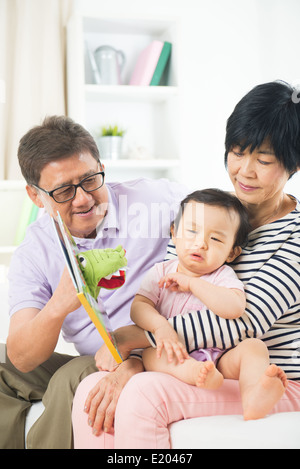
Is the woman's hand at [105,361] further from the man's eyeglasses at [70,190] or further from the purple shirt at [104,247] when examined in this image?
the man's eyeglasses at [70,190]

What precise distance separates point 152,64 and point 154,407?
2.38 metres

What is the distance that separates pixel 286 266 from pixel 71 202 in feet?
1.99

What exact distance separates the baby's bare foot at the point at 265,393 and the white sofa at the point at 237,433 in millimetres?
19

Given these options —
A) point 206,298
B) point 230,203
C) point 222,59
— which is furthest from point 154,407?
point 222,59

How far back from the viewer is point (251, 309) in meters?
1.17

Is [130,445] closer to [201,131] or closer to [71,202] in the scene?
[71,202]

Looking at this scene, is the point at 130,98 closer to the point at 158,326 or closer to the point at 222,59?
the point at 222,59

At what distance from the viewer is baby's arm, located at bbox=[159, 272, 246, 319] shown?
3.73 feet

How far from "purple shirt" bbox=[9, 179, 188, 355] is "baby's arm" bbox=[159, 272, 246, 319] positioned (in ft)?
1.23

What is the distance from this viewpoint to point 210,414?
112cm

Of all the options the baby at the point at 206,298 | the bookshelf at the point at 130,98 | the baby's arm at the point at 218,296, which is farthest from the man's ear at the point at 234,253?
the bookshelf at the point at 130,98

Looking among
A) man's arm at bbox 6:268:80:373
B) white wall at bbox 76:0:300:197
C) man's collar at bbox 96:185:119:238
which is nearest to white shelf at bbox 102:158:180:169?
white wall at bbox 76:0:300:197

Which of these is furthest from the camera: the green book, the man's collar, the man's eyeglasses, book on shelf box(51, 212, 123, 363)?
the green book

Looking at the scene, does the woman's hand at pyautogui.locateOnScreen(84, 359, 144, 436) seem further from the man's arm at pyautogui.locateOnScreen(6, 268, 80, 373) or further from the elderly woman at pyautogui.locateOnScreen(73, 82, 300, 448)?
the man's arm at pyautogui.locateOnScreen(6, 268, 80, 373)
